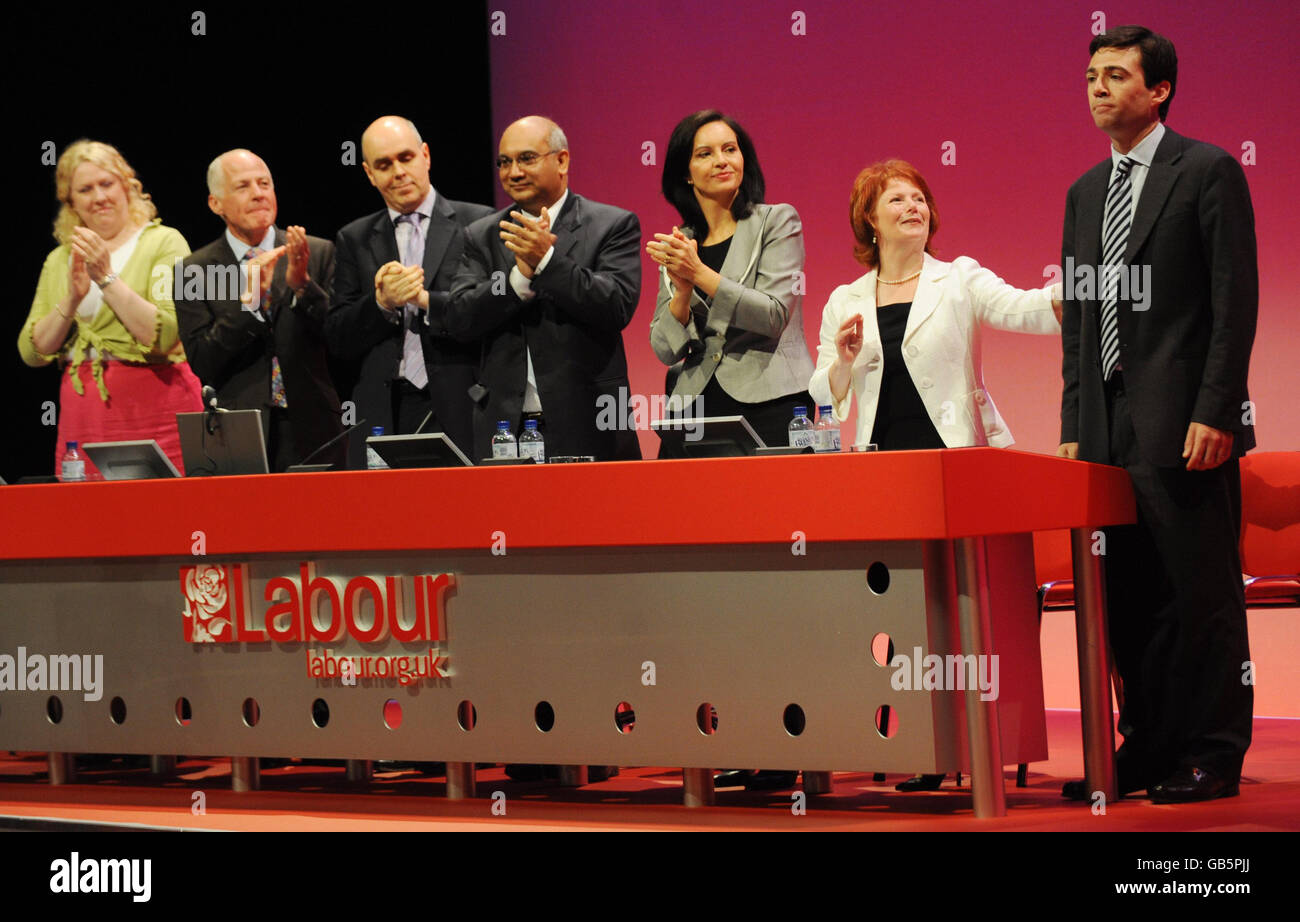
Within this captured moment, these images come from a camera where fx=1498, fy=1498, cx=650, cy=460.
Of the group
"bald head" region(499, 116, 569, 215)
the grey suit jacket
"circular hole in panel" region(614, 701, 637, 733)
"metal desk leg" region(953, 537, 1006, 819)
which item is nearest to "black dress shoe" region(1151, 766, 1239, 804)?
"metal desk leg" region(953, 537, 1006, 819)

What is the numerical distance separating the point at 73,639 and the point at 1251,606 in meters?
3.22

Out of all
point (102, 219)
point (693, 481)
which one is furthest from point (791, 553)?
point (102, 219)

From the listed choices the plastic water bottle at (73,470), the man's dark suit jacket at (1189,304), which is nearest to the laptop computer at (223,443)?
the plastic water bottle at (73,470)

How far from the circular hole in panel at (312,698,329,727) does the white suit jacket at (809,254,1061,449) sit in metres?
1.47

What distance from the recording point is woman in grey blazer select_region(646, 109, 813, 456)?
158 inches

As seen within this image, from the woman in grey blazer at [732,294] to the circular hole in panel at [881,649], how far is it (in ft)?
3.35

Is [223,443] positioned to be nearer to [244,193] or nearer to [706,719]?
[244,193]

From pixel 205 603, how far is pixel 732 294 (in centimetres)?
157

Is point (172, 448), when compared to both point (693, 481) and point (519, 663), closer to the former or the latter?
point (519, 663)

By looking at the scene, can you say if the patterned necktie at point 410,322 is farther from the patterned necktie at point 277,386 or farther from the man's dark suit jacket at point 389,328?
the patterned necktie at point 277,386

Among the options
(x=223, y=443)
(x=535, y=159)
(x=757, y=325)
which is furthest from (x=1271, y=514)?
(x=223, y=443)

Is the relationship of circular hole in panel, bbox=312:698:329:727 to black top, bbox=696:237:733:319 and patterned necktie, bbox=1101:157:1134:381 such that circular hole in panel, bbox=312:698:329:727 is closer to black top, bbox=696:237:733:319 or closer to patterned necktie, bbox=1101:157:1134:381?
black top, bbox=696:237:733:319

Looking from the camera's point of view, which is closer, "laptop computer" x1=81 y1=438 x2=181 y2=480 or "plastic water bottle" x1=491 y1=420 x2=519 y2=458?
"plastic water bottle" x1=491 y1=420 x2=519 y2=458

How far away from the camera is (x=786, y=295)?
4090mm
